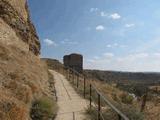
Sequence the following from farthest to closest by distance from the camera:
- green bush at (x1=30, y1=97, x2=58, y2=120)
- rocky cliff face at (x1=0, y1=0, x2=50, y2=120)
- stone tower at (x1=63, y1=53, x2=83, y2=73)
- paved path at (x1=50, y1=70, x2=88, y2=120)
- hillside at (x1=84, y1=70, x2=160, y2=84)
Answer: hillside at (x1=84, y1=70, x2=160, y2=84) → stone tower at (x1=63, y1=53, x2=83, y2=73) → paved path at (x1=50, y1=70, x2=88, y2=120) → green bush at (x1=30, y1=97, x2=58, y2=120) → rocky cliff face at (x1=0, y1=0, x2=50, y2=120)

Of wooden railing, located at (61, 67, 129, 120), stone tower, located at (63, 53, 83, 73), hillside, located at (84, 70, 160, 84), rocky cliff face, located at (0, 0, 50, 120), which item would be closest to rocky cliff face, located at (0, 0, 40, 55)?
rocky cliff face, located at (0, 0, 50, 120)

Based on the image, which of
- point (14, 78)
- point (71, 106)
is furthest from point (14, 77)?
point (71, 106)

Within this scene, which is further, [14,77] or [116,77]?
[116,77]

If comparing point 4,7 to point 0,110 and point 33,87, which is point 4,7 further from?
point 0,110

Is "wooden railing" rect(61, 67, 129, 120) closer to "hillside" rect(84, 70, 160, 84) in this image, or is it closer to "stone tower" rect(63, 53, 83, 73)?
"stone tower" rect(63, 53, 83, 73)

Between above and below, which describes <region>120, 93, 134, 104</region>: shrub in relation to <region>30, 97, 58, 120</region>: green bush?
below

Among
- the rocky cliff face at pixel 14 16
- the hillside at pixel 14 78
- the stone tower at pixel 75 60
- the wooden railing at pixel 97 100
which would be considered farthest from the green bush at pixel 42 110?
the stone tower at pixel 75 60

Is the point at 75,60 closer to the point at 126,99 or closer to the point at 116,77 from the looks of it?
the point at 126,99

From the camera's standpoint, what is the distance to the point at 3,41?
14.6 meters

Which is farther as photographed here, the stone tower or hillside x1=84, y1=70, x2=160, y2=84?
hillside x1=84, y1=70, x2=160, y2=84

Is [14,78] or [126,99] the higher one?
[14,78]

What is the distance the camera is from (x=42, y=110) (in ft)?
33.5

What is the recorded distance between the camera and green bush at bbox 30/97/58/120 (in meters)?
9.95

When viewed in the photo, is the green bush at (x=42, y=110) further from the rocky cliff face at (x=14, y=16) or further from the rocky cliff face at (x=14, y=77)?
the rocky cliff face at (x=14, y=16)
